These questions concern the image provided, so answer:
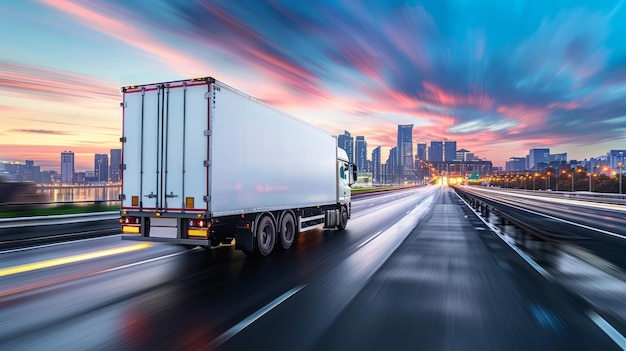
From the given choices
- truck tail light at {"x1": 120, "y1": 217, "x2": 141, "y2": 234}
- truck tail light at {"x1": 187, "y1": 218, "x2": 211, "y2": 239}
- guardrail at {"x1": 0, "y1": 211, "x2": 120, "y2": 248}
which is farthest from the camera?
guardrail at {"x1": 0, "y1": 211, "x2": 120, "y2": 248}

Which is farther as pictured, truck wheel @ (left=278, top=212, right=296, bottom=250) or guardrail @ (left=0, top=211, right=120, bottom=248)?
guardrail @ (left=0, top=211, right=120, bottom=248)

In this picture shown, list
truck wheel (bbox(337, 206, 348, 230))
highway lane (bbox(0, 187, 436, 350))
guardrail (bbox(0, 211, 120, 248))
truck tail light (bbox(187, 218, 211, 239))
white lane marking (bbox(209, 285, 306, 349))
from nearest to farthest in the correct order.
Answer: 1. white lane marking (bbox(209, 285, 306, 349))
2. highway lane (bbox(0, 187, 436, 350))
3. truck tail light (bbox(187, 218, 211, 239))
4. guardrail (bbox(0, 211, 120, 248))
5. truck wheel (bbox(337, 206, 348, 230))

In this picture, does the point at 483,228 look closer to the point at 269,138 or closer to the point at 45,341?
the point at 269,138

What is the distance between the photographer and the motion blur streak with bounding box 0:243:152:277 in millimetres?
8102

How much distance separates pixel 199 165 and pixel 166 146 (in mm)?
980

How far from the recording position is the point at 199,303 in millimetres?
5855

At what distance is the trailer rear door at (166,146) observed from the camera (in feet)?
26.2

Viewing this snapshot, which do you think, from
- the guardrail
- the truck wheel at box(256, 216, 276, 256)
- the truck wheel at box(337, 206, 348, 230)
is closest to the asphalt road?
the truck wheel at box(256, 216, 276, 256)

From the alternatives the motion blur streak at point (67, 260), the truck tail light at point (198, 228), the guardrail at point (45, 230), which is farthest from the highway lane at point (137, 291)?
the guardrail at point (45, 230)

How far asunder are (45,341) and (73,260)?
5.51 meters

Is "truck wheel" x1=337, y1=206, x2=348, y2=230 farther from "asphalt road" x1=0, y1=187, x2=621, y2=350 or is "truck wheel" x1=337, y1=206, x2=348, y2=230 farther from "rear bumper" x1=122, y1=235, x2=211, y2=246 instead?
"rear bumper" x1=122, y1=235, x2=211, y2=246

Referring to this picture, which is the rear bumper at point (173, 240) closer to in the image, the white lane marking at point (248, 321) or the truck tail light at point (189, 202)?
the truck tail light at point (189, 202)

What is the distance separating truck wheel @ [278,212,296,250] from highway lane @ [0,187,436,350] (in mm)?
301

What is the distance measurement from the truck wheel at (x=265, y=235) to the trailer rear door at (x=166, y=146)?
1.98 m
